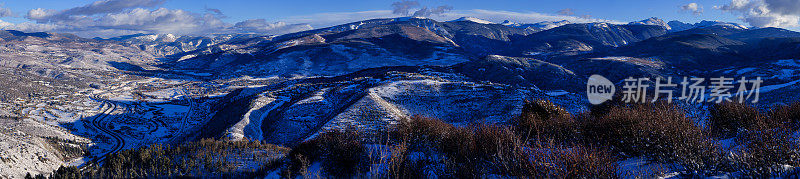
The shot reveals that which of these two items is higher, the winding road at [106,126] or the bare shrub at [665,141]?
the bare shrub at [665,141]

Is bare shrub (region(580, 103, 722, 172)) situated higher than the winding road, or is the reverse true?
bare shrub (region(580, 103, 722, 172))

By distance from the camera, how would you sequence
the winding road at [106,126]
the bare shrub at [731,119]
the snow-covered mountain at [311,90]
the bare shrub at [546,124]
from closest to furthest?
the bare shrub at [546,124], the bare shrub at [731,119], the snow-covered mountain at [311,90], the winding road at [106,126]

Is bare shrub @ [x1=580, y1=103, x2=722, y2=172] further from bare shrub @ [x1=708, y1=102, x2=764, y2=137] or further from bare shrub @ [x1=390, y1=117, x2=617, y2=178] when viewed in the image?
bare shrub @ [x1=708, y1=102, x2=764, y2=137]

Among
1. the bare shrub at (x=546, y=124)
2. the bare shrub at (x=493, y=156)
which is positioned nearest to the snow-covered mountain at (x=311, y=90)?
the bare shrub at (x=493, y=156)

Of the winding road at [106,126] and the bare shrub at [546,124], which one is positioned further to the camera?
the winding road at [106,126]

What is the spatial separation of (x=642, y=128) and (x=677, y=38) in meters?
177

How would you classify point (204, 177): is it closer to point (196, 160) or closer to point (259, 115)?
point (196, 160)

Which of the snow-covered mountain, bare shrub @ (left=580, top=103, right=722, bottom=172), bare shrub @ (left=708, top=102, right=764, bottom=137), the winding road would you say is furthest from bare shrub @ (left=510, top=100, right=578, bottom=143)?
the winding road

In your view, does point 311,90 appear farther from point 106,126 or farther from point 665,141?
point 665,141

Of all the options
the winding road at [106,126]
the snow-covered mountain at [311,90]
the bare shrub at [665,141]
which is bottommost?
the winding road at [106,126]

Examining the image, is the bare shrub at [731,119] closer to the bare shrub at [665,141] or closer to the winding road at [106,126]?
the bare shrub at [665,141]

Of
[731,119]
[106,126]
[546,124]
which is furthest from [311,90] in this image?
[731,119]

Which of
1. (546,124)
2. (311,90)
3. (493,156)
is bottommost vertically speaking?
(311,90)

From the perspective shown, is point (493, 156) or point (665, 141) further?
point (493, 156)
